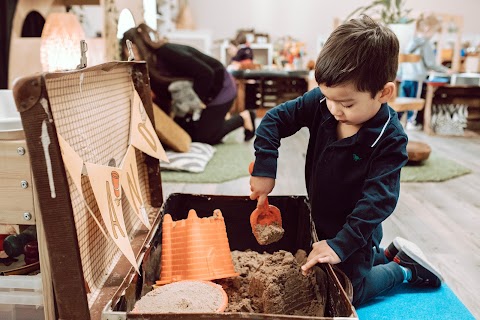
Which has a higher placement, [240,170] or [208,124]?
[208,124]

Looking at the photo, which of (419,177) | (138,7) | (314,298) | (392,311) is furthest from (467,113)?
(314,298)

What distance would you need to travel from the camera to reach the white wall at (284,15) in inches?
224

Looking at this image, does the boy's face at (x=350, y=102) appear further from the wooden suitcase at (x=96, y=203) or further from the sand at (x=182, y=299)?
the sand at (x=182, y=299)

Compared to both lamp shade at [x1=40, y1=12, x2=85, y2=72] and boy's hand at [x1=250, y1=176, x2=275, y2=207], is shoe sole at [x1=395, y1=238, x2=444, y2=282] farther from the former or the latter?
lamp shade at [x1=40, y1=12, x2=85, y2=72]

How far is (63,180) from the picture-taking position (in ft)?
1.91

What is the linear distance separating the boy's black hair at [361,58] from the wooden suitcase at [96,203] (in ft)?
1.18

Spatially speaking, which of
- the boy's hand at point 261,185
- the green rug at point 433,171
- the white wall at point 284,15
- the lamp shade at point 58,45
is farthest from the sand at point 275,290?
the white wall at point 284,15

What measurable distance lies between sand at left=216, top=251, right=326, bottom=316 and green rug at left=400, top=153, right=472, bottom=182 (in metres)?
1.56

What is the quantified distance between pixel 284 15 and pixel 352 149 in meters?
5.10

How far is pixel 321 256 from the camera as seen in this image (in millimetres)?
813

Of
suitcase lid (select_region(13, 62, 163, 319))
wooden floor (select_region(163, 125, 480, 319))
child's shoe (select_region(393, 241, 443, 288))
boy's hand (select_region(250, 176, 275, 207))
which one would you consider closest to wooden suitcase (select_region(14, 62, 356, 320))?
suitcase lid (select_region(13, 62, 163, 319))

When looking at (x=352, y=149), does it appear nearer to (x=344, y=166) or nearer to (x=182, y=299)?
(x=344, y=166)

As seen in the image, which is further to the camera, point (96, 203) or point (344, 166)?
point (344, 166)

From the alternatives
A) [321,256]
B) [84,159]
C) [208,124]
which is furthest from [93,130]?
[208,124]
